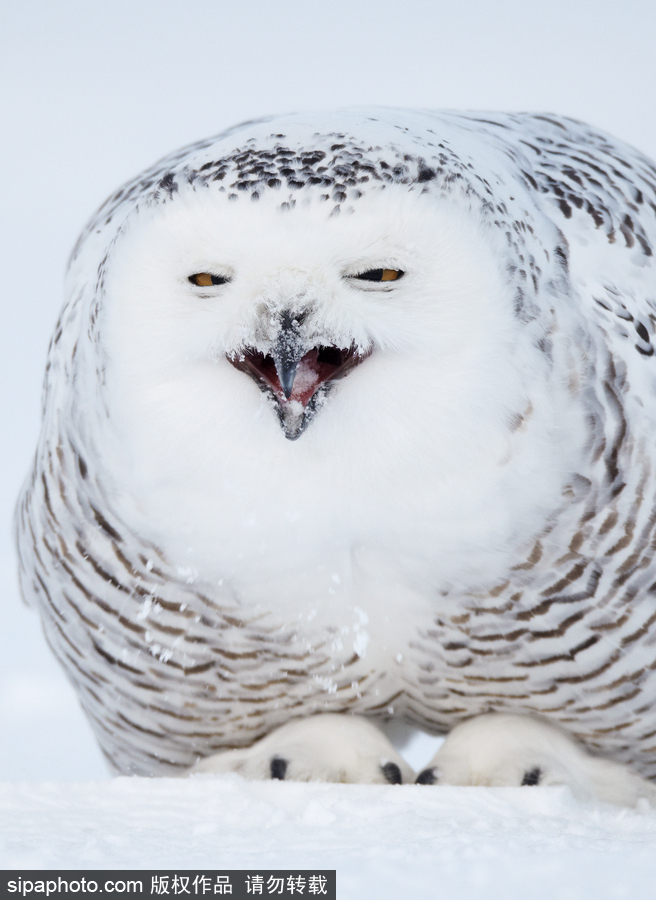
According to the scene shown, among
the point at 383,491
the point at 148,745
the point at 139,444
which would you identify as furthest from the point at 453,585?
the point at 148,745

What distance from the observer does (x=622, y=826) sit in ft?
5.44

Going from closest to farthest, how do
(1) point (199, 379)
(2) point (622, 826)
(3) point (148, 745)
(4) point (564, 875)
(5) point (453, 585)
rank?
(4) point (564, 875) < (1) point (199, 379) < (2) point (622, 826) < (5) point (453, 585) < (3) point (148, 745)

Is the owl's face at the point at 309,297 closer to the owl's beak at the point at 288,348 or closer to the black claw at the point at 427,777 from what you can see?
the owl's beak at the point at 288,348

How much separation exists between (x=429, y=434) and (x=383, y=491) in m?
0.13

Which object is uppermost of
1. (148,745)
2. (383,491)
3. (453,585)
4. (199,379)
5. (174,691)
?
(199,379)

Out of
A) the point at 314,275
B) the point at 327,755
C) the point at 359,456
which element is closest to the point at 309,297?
the point at 314,275

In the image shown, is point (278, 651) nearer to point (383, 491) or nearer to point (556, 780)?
point (383, 491)

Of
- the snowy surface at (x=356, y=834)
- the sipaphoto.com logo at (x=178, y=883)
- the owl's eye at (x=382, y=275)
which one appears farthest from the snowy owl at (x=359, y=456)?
the sipaphoto.com logo at (x=178, y=883)

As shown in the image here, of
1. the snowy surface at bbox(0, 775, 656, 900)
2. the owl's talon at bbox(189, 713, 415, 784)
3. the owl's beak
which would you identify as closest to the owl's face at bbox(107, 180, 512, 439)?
the owl's beak

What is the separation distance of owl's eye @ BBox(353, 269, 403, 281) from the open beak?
0.09m

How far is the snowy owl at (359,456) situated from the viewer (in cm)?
149

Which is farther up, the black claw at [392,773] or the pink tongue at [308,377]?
the pink tongue at [308,377]

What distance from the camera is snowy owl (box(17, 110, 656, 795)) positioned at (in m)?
1.49

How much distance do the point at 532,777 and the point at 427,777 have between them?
182 mm
